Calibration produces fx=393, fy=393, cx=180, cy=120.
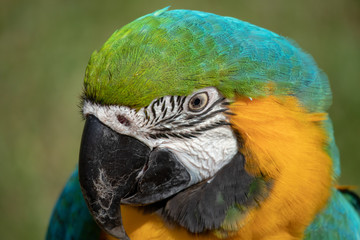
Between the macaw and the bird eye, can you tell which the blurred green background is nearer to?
the macaw

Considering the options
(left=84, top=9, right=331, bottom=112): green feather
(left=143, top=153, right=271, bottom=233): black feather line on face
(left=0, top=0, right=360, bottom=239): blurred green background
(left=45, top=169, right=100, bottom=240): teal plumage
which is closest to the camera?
(left=84, top=9, right=331, bottom=112): green feather

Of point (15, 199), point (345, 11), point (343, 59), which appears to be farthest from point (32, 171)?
point (345, 11)

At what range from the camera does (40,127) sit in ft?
10.9

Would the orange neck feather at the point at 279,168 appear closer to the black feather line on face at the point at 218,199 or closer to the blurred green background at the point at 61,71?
the black feather line on face at the point at 218,199

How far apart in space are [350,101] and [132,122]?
2.89 m

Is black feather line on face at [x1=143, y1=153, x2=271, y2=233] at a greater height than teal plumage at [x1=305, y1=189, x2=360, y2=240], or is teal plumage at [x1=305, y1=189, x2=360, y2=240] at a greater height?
black feather line on face at [x1=143, y1=153, x2=271, y2=233]

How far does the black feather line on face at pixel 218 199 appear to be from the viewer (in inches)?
49.7

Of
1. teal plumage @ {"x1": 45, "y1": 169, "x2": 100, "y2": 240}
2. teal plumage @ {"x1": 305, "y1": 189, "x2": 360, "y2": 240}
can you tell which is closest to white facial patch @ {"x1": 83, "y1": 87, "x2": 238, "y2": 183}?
teal plumage @ {"x1": 305, "y1": 189, "x2": 360, "y2": 240}

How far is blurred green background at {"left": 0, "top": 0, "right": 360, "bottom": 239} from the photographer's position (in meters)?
3.07

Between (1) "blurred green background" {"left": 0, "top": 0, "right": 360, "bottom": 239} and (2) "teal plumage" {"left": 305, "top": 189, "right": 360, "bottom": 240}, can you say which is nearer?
(2) "teal plumage" {"left": 305, "top": 189, "right": 360, "bottom": 240}

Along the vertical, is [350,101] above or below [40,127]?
below

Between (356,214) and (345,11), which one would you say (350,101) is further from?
(356,214)

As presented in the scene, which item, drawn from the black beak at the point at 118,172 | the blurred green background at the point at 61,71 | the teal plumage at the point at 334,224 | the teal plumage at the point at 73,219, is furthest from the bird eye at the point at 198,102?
the blurred green background at the point at 61,71

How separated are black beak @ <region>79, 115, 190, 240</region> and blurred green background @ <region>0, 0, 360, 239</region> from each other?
6.64 ft
